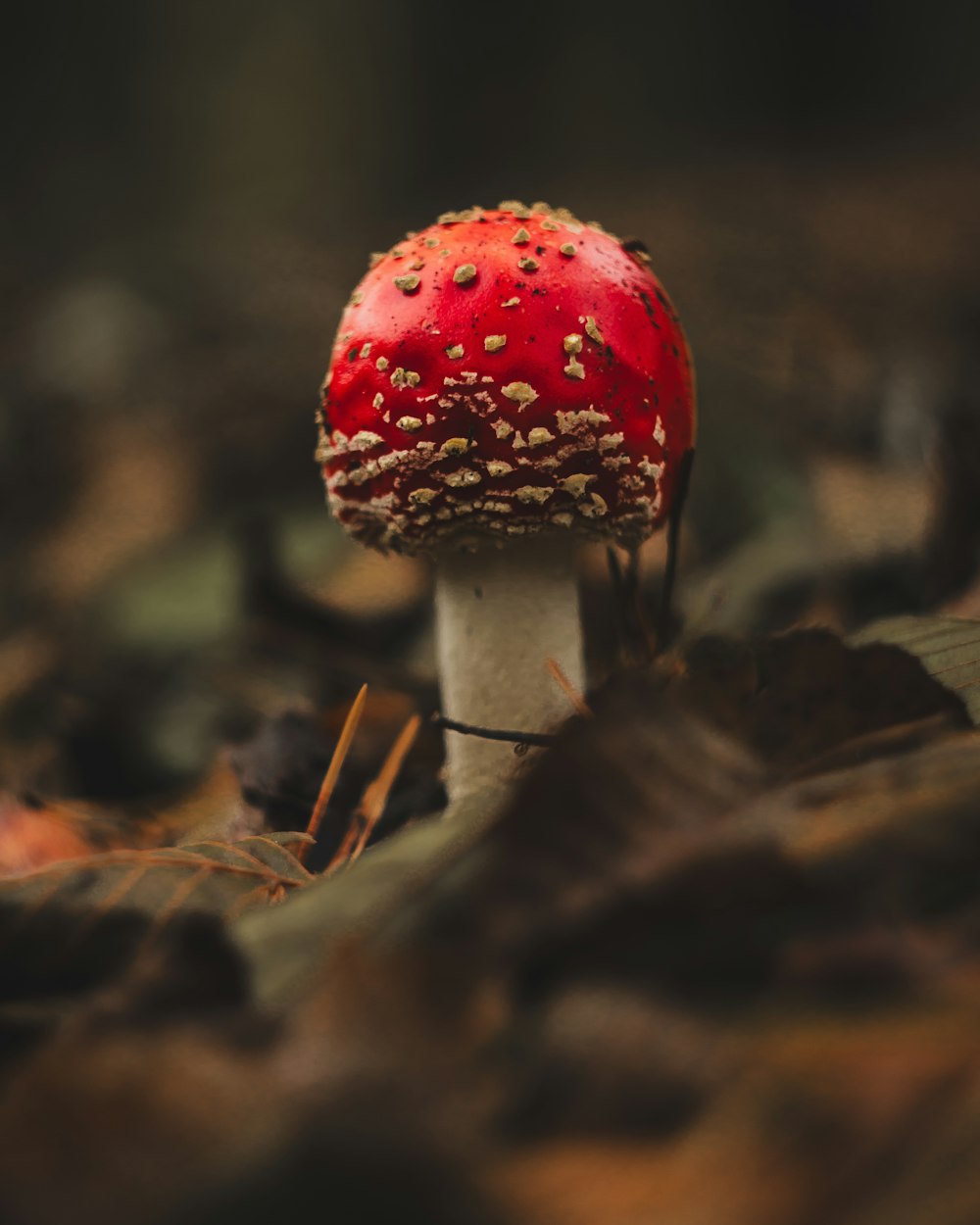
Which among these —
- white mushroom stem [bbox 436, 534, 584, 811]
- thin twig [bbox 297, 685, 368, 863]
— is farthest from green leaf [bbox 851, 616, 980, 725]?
thin twig [bbox 297, 685, 368, 863]

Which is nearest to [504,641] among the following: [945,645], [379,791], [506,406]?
[379,791]

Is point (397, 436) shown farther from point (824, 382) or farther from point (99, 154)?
point (99, 154)

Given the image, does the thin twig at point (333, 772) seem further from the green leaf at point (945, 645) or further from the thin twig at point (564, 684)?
the green leaf at point (945, 645)

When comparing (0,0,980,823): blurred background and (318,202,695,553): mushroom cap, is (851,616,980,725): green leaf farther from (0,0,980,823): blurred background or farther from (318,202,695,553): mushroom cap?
(0,0,980,823): blurred background

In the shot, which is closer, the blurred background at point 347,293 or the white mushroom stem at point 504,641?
the white mushroom stem at point 504,641

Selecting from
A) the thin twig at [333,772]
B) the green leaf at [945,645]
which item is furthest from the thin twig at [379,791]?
the green leaf at [945,645]
